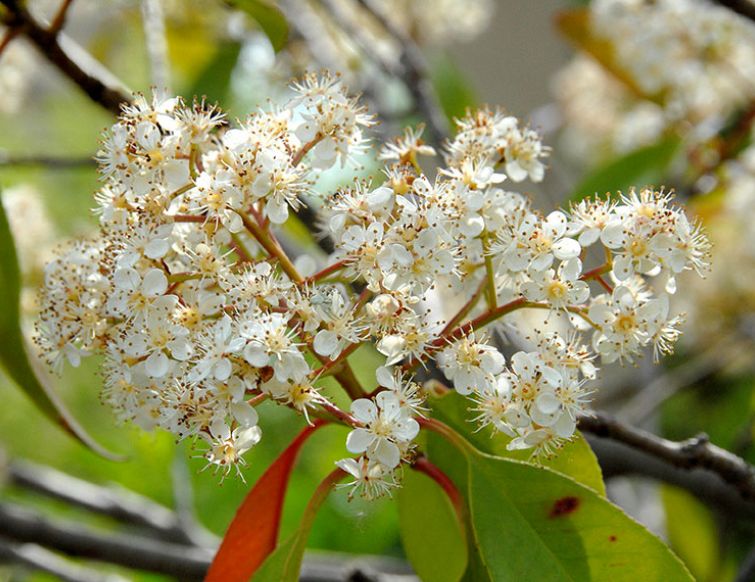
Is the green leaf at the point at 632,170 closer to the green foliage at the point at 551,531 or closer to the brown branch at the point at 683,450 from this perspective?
the brown branch at the point at 683,450

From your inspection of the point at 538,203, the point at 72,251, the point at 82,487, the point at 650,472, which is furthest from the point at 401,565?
the point at 538,203

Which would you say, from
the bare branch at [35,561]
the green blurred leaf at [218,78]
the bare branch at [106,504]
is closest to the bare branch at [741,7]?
the green blurred leaf at [218,78]

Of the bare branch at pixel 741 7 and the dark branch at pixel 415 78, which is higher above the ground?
the dark branch at pixel 415 78

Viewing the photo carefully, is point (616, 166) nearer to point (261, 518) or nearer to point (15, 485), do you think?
point (261, 518)

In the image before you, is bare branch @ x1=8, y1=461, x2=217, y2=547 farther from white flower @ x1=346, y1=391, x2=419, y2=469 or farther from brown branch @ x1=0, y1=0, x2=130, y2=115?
white flower @ x1=346, y1=391, x2=419, y2=469

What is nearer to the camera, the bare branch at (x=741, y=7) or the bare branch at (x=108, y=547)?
the bare branch at (x=741, y=7)

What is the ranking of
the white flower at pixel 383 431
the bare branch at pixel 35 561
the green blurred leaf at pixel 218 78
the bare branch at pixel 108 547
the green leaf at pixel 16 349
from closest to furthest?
the white flower at pixel 383 431 → the green leaf at pixel 16 349 → the bare branch at pixel 108 547 → the bare branch at pixel 35 561 → the green blurred leaf at pixel 218 78
